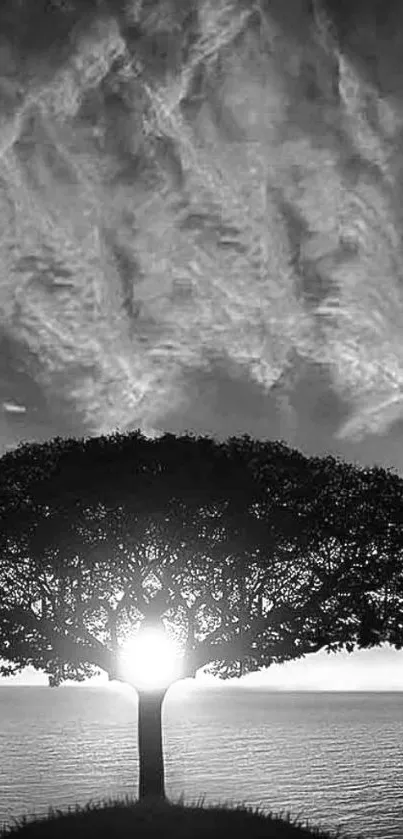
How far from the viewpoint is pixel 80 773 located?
130 meters

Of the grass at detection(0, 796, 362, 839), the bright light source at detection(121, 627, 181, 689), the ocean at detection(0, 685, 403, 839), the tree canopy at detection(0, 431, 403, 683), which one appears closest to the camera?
the grass at detection(0, 796, 362, 839)

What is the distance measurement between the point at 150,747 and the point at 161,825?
896 centimetres

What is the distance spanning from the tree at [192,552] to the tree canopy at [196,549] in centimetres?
6

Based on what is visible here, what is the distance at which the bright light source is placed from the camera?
39.0 m

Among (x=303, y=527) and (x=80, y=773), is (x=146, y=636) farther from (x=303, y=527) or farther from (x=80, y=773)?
(x=80, y=773)

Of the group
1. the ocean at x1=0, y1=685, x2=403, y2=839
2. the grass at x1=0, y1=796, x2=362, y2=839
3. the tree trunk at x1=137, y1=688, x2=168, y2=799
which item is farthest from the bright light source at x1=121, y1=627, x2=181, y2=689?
the ocean at x1=0, y1=685, x2=403, y2=839

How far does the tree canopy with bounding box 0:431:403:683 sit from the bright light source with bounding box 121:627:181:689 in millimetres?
804

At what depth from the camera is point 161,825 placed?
28938mm

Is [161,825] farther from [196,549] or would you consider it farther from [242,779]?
[242,779]

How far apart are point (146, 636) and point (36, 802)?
6859 centimetres

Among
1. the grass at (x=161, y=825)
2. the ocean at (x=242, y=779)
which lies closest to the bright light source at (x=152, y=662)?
the grass at (x=161, y=825)

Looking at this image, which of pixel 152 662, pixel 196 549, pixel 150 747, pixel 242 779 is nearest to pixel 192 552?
pixel 196 549

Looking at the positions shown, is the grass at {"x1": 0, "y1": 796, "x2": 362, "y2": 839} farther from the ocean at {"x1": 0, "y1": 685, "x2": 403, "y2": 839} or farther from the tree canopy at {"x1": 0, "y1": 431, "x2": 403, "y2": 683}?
the ocean at {"x1": 0, "y1": 685, "x2": 403, "y2": 839}

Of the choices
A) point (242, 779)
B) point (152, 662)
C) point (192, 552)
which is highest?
point (192, 552)
